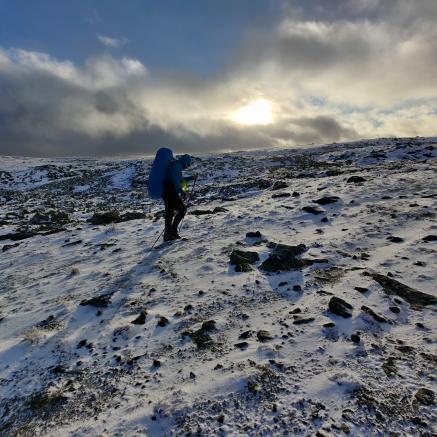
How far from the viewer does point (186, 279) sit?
8211 millimetres

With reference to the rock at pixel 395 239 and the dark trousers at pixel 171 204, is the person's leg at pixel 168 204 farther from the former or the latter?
the rock at pixel 395 239

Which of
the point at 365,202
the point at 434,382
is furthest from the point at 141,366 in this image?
the point at 365,202

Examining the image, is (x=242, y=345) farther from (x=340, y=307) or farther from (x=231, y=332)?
(x=340, y=307)

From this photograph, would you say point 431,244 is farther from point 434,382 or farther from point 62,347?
point 62,347

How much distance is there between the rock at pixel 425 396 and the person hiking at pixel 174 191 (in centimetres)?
804

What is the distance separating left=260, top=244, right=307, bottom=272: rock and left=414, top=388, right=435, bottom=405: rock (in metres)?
3.99

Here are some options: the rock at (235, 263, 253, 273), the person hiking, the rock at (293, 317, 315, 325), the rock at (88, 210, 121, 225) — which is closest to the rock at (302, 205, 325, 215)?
the person hiking

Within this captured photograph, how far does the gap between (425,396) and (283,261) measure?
4.40 m

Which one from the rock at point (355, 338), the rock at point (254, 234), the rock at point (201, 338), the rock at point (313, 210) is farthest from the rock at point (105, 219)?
the rock at point (355, 338)

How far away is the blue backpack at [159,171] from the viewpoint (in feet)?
34.9

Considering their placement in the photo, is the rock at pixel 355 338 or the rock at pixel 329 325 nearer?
the rock at pixel 355 338

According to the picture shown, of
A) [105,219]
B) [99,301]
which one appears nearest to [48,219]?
[105,219]

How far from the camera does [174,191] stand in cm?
1096

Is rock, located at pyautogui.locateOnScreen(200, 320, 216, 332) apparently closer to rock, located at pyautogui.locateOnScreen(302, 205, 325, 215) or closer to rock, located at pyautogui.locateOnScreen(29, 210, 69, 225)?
rock, located at pyautogui.locateOnScreen(302, 205, 325, 215)
